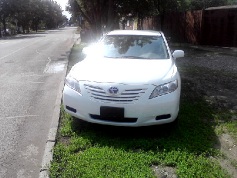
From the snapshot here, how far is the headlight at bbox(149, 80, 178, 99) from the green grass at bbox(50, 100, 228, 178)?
26.8 inches

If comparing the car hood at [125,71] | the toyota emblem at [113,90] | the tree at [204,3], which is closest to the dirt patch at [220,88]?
the car hood at [125,71]

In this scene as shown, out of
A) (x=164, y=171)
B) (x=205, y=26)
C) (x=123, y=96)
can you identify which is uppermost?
(x=205, y=26)

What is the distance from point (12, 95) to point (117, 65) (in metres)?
3.40

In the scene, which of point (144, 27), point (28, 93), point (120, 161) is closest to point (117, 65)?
point (120, 161)

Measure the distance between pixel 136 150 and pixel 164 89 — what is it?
984 mm

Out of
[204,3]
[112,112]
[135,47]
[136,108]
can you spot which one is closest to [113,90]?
[112,112]

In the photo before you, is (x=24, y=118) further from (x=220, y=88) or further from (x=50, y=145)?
(x=220, y=88)

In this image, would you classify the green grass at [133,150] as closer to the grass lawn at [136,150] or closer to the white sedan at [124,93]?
the grass lawn at [136,150]

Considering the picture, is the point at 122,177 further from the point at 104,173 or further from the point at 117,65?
the point at 117,65

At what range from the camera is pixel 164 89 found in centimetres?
438

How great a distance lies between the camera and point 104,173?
3.45 metres

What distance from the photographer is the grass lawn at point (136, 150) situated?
138 inches

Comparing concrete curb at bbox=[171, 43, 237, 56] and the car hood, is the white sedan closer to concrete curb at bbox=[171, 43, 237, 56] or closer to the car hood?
the car hood

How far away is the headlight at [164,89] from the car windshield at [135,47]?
1.15m
